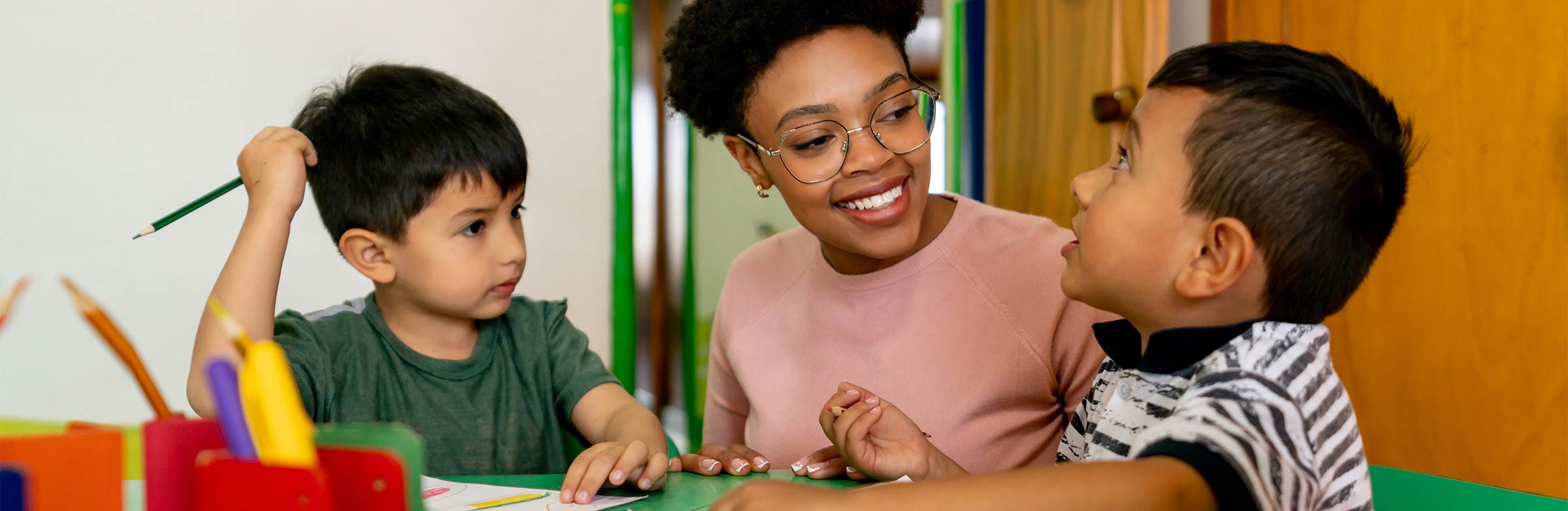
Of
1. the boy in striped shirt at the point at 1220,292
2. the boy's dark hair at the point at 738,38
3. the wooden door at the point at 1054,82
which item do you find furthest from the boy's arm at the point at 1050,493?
the wooden door at the point at 1054,82

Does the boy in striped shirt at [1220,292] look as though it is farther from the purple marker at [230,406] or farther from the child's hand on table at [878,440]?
the purple marker at [230,406]

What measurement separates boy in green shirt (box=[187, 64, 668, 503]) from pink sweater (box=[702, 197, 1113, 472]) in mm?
210

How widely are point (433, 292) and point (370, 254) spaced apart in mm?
110

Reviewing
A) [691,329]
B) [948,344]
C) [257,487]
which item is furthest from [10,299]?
[691,329]

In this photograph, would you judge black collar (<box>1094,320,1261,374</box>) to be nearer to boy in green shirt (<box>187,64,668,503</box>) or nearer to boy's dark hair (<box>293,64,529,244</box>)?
boy in green shirt (<box>187,64,668,503</box>)

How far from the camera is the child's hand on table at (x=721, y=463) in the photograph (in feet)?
3.41

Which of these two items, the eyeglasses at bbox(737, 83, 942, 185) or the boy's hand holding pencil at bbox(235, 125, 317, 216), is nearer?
the boy's hand holding pencil at bbox(235, 125, 317, 216)

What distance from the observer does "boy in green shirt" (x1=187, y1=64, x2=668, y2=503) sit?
1.23 m

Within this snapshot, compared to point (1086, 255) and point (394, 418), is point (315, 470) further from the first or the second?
point (394, 418)

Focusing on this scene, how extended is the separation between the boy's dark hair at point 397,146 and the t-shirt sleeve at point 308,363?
16cm

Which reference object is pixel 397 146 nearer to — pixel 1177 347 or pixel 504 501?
pixel 504 501

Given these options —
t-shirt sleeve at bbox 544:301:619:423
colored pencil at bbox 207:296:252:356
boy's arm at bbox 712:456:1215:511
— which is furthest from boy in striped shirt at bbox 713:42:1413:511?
t-shirt sleeve at bbox 544:301:619:423

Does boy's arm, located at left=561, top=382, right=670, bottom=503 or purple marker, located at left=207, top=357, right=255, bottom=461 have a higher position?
purple marker, located at left=207, top=357, right=255, bottom=461

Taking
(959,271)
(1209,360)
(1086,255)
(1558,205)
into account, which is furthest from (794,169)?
(1558,205)
